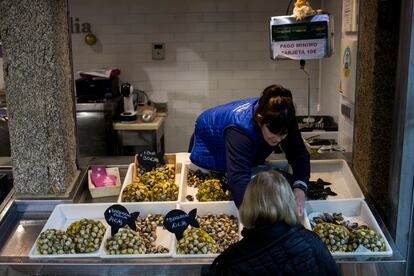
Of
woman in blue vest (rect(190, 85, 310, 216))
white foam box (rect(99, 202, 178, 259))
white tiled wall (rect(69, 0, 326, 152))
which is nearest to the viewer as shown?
white foam box (rect(99, 202, 178, 259))

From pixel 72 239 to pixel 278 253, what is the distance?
100 cm

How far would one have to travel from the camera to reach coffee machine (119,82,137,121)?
5.43m

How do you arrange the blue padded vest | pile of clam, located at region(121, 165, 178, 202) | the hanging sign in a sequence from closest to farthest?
the blue padded vest < pile of clam, located at region(121, 165, 178, 202) < the hanging sign

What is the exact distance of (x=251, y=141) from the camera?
233 centimetres

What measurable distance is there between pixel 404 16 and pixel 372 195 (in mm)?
925

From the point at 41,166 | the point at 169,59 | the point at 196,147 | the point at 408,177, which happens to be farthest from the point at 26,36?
the point at 169,59

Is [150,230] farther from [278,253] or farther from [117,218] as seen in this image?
[278,253]

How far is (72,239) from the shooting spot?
221 cm

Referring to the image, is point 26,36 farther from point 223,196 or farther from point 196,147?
point 223,196

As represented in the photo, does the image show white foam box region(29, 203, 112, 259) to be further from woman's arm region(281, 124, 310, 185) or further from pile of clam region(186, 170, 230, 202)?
woman's arm region(281, 124, 310, 185)

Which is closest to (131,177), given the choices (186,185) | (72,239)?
(186,185)

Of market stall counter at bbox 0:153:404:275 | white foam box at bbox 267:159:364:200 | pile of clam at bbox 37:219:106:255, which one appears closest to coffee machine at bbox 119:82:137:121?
market stall counter at bbox 0:153:404:275

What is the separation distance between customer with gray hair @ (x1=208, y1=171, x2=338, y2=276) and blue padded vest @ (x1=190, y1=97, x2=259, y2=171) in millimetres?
644

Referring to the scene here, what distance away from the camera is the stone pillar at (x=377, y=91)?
2428 millimetres
